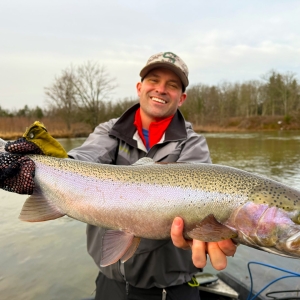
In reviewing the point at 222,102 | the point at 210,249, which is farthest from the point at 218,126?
the point at 210,249

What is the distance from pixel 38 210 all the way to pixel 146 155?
1103 mm

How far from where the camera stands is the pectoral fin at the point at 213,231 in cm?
188

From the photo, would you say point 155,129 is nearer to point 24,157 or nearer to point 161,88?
point 161,88

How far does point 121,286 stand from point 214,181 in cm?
137

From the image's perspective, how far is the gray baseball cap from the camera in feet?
9.80

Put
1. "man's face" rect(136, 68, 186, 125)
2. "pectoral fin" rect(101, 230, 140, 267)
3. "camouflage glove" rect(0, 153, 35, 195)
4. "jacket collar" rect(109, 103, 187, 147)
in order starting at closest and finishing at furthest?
"pectoral fin" rect(101, 230, 140, 267), "camouflage glove" rect(0, 153, 35, 195), "jacket collar" rect(109, 103, 187, 147), "man's face" rect(136, 68, 186, 125)

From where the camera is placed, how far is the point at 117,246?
2.19 meters

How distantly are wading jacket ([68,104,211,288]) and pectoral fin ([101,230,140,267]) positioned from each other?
1.20 ft

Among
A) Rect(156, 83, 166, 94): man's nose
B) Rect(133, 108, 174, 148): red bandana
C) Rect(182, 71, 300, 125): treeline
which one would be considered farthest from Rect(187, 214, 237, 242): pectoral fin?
Rect(182, 71, 300, 125): treeline

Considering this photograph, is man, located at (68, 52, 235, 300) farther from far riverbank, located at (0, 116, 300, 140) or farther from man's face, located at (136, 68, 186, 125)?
far riverbank, located at (0, 116, 300, 140)

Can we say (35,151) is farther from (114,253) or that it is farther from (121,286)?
(121,286)

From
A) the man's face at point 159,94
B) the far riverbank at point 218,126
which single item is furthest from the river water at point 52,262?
the far riverbank at point 218,126

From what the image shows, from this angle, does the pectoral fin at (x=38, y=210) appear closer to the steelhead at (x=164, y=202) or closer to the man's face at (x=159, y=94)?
the steelhead at (x=164, y=202)

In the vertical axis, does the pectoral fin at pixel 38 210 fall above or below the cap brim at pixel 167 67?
below
